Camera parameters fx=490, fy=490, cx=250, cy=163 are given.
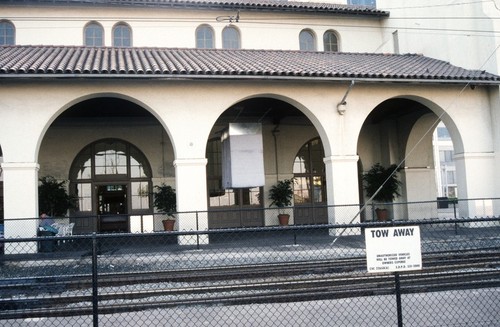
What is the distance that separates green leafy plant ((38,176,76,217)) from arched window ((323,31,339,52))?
44.1 feet

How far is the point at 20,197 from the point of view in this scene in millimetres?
13945

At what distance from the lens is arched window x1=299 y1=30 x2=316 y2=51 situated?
2305 cm

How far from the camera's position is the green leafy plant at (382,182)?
21.6 metres

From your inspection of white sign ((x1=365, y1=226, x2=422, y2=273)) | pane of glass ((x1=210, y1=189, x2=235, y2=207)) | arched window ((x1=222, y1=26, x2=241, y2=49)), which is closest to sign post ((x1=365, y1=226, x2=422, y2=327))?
white sign ((x1=365, y1=226, x2=422, y2=273))

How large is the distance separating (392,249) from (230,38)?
61.7 ft

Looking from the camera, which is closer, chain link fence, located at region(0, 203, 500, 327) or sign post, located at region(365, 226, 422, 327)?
sign post, located at region(365, 226, 422, 327)

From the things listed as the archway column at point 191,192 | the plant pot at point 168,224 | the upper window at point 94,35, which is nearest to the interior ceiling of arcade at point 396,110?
the archway column at point 191,192

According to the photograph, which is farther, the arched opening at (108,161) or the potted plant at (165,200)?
the arched opening at (108,161)

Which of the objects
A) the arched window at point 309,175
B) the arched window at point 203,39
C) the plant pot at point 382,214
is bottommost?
the plant pot at point 382,214

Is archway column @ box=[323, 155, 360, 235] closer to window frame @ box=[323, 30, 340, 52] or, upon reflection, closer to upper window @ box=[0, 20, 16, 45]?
window frame @ box=[323, 30, 340, 52]

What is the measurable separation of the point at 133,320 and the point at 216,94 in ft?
30.3

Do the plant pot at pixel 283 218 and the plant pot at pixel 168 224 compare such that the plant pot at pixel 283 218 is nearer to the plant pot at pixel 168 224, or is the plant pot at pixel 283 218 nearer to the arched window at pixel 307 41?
the plant pot at pixel 168 224

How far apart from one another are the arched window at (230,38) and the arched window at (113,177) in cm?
623

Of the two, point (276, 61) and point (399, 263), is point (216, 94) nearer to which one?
point (276, 61)
